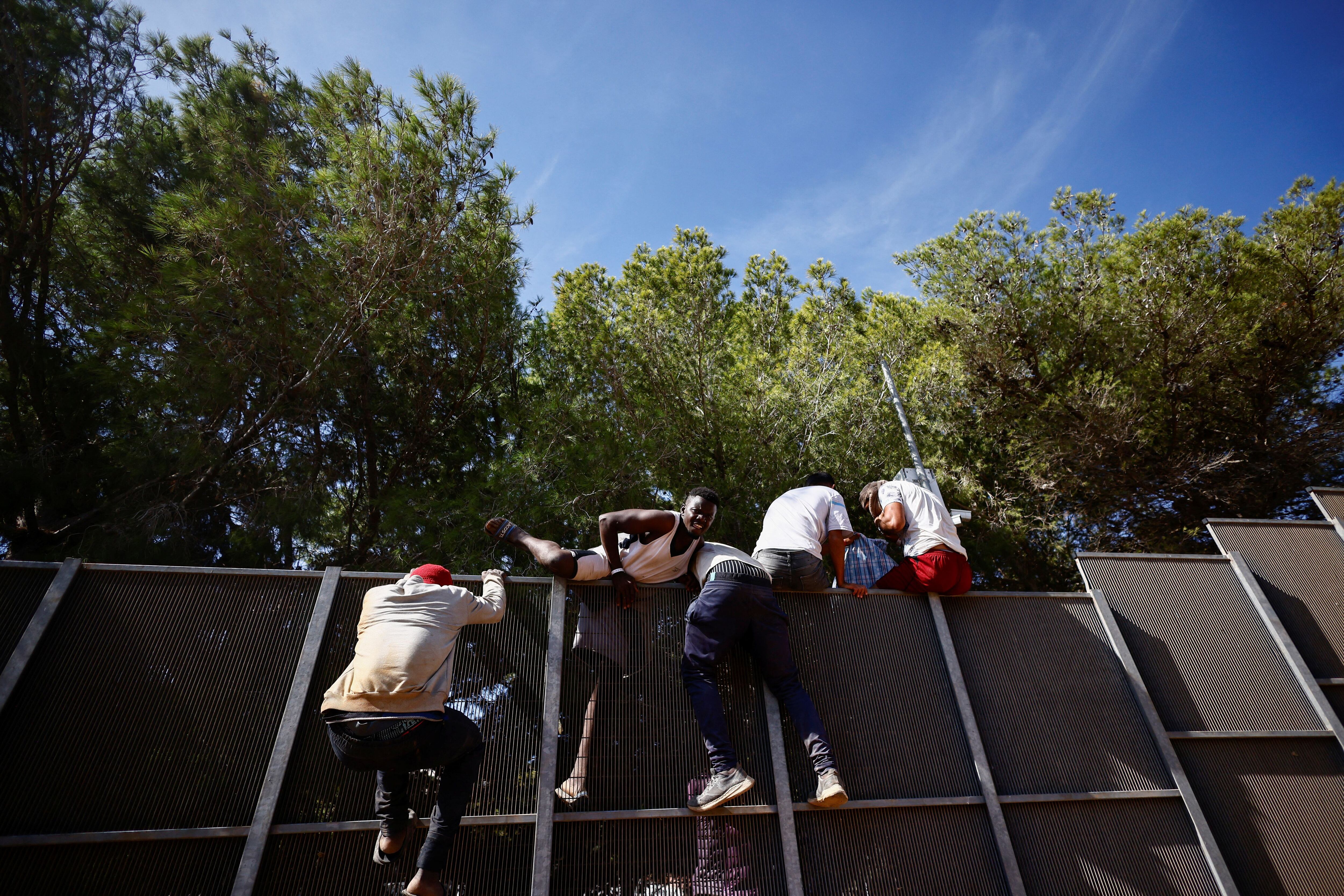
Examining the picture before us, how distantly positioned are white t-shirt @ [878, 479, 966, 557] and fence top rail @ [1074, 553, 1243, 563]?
0.93 m

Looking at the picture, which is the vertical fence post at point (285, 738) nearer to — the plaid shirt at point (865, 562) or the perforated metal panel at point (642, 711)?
the perforated metal panel at point (642, 711)

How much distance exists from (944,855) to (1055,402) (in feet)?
25.0

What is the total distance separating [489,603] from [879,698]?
2.31m

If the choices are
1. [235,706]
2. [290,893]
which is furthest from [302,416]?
[290,893]

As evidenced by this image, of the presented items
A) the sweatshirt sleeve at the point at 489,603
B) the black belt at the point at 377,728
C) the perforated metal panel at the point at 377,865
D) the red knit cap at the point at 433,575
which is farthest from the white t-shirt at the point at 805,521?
the black belt at the point at 377,728

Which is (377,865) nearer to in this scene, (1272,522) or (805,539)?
(805,539)

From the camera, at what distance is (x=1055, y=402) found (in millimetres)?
9211

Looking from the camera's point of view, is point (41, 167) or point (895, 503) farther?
point (41, 167)

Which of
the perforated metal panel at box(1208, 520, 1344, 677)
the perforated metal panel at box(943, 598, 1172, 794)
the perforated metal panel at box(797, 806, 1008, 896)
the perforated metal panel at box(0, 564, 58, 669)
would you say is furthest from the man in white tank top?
the perforated metal panel at box(1208, 520, 1344, 677)

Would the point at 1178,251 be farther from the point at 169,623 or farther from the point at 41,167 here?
the point at 41,167

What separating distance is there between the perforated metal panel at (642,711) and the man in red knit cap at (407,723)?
0.58m

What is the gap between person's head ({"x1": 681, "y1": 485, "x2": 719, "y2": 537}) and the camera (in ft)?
12.9

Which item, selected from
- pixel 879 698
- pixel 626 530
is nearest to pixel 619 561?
pixel 626 530

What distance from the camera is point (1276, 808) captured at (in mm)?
3896
